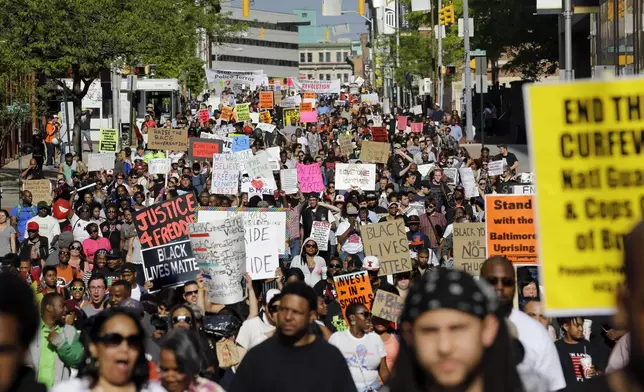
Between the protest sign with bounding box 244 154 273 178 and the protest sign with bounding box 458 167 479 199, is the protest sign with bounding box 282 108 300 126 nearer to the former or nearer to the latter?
the protest sign with bounding box 244 154 273 178

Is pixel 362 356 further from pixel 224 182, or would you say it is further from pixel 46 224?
pixel 224 182

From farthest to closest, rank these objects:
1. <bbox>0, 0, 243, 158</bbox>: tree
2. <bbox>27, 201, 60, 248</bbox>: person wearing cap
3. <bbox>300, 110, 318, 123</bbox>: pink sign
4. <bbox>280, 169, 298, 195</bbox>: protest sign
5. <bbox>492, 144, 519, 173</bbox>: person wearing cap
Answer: <bbox>300, 110, 318, 123</bbox>: pink sign < <bbox>0, 0, 243, 158</bbox>: tree < <bbox>492, 144, 519, 173</bbox>: person wearing cap < <bbox>280, 169, 298, 195</bbox>: protest sign < <bbox>27, 201, 60, 248</bbox>: person wearing cap

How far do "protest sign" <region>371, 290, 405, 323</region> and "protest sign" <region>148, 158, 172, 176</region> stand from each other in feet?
46.0

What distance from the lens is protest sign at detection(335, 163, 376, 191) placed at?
22.1m

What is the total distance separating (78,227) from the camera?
17.4 m

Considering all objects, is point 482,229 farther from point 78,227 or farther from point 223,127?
point 223,127

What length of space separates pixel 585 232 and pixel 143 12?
32.8 metres

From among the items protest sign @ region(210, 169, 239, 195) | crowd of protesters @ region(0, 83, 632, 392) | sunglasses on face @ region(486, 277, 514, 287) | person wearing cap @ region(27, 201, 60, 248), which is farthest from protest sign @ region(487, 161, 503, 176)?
sunglasses on face @ region(486, 277, 514, 287)

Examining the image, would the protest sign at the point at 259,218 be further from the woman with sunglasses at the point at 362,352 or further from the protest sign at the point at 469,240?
the woman with sunglasses at the point at 362,352

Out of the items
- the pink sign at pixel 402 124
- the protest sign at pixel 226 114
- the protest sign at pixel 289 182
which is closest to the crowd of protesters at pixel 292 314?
the protest sign at pixel 289 182

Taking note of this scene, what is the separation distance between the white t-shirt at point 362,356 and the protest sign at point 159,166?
15.6 metres

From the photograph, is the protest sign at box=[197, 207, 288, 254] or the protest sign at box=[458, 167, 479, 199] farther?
the protest sign at box=[458, 167, 479, 199]

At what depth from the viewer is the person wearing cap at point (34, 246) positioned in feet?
52.0

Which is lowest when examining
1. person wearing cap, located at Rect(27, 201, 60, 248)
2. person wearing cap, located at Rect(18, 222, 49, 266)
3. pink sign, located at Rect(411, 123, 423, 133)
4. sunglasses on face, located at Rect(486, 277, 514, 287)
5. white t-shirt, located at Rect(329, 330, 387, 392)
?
white t-shirt, located at Rect(329, 330, 387, 392)
